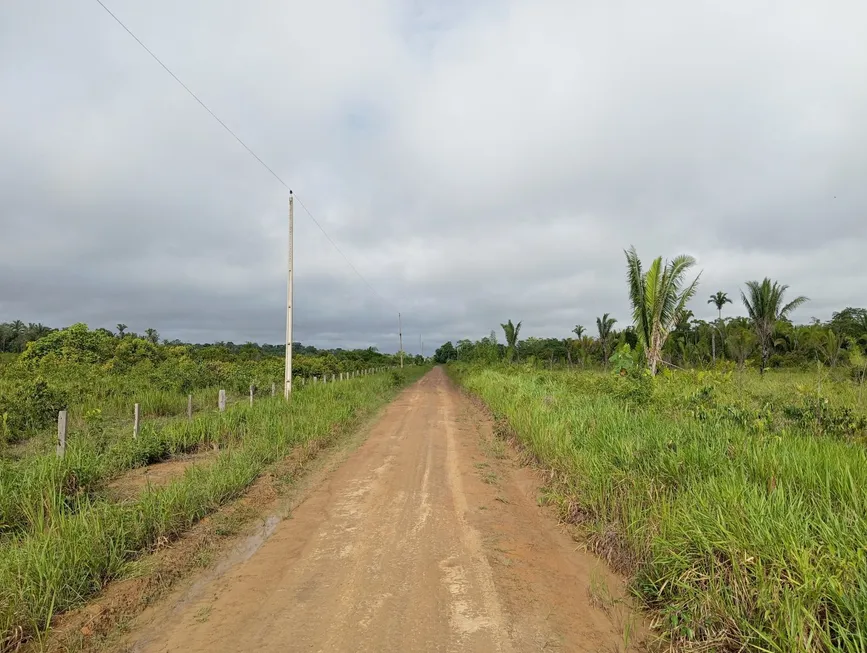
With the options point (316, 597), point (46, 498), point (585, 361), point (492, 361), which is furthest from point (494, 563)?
point (585, 361)

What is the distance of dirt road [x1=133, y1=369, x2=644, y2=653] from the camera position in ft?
10.8

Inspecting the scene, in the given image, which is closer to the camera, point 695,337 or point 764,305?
point 764,305

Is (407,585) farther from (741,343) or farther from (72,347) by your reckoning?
(741,343)

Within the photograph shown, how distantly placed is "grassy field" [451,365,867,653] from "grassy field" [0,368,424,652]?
458 centimetres

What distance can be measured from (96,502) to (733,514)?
6757 millimetres

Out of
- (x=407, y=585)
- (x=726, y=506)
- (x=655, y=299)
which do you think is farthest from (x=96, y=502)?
(x=655, y=299)

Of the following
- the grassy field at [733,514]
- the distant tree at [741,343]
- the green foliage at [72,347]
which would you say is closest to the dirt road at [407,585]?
the grassy field at [733,514]

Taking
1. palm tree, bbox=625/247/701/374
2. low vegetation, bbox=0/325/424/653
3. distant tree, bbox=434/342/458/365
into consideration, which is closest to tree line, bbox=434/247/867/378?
palm tree, bbox=625/247/701/374

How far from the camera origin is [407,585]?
400 cm

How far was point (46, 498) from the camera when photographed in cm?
535

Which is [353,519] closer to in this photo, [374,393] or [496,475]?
[496,475]

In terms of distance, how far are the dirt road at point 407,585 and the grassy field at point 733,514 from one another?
517mm

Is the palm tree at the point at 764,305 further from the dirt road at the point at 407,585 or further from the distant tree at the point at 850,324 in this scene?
the dirt road at the point at 407,585

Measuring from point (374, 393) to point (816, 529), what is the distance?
1987 centimetres
